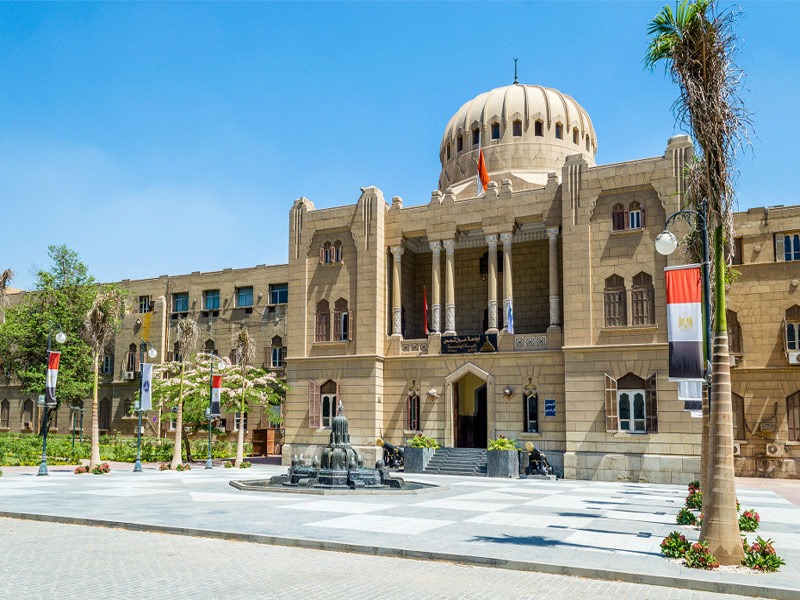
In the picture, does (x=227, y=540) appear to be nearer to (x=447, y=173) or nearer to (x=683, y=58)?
(x=683, y=58)

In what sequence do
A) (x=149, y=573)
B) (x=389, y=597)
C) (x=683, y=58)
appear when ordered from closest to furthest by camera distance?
1. (x=389, y=597)
2. (x=149, y=573)
3. (x=683, y=58)

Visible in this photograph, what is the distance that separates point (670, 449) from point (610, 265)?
26.1 feet

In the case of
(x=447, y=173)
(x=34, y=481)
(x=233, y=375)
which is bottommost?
(x=34, y=481)

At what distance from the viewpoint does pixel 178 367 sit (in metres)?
46.7

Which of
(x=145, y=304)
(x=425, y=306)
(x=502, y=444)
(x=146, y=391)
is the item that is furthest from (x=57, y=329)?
(x=502, y=444)

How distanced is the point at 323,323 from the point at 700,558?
2829 centimetres

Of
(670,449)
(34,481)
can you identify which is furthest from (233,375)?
(670,449)

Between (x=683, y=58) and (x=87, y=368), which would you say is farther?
(x=87, y=368)

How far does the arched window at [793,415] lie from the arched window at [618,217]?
1090 centimetres

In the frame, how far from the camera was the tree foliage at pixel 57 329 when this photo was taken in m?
51.9

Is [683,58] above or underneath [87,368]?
above

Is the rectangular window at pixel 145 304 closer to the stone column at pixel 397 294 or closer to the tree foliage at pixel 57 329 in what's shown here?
the tree foliage at pixel 57 329

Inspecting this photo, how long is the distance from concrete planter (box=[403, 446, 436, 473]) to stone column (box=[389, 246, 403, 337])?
5995 mm

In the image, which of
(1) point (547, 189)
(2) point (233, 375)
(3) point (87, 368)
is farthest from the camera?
(3) point (87, 368)
